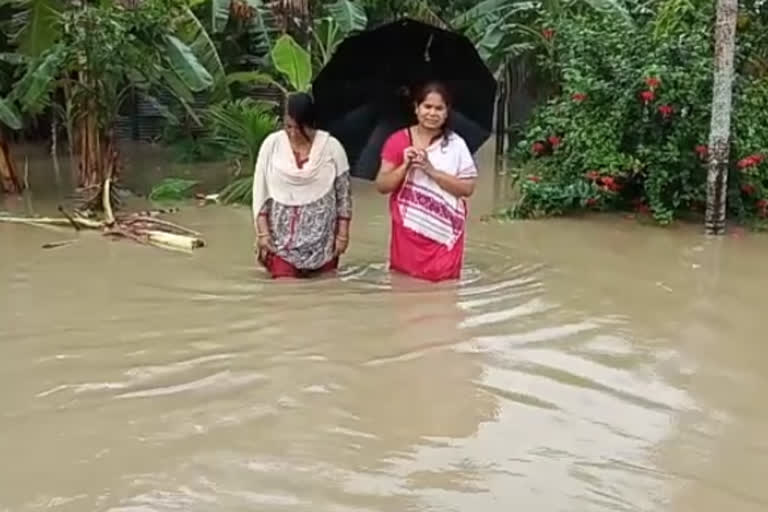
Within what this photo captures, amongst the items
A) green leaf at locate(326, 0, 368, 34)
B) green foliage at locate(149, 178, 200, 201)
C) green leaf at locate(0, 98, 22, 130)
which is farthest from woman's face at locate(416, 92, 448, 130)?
green leaf at locate(326, 0, 368, 34)

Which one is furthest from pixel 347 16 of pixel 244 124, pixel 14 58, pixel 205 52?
pixel 14 58

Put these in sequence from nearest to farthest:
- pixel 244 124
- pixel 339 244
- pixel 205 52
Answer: pixel 339 244 → pixel 244 124 → pixel 205 52

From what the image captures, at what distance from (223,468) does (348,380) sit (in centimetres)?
113

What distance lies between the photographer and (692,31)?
956 cm

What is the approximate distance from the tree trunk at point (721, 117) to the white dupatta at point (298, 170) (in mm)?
3505

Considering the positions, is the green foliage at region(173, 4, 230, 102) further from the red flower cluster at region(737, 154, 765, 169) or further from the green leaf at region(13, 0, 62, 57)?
the red flower cluster at region(737, 154, 765, 169)

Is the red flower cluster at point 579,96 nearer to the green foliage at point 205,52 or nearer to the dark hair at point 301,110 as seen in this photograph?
the dark hair at point 301,110

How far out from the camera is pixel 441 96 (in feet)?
20.5

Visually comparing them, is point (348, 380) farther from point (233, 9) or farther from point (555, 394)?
point (233, 9)

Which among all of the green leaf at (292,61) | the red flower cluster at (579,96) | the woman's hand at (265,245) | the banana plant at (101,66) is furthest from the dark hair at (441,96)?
the green leaf at (292,61)

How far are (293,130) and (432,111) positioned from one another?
84cm

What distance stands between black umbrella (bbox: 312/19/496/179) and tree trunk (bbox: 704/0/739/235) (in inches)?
106

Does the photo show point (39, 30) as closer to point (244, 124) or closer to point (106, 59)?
point (106, 59)

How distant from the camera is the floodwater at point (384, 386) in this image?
3.72 meters
